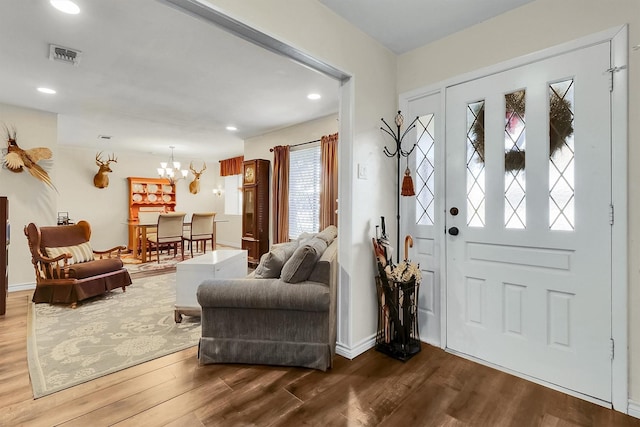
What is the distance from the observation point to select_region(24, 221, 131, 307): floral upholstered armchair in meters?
3.51

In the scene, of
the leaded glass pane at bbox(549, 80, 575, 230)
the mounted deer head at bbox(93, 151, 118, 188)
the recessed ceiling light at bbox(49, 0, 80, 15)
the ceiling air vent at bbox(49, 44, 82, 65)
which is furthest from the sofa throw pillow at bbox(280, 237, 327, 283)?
the mounted deer head at bbox(93, 151, 118, 188)

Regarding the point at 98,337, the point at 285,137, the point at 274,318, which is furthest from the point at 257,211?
the point at 274,318

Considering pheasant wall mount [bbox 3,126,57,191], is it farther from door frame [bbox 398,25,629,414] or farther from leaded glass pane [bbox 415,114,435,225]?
door frame [bbox 398,25,629,414]

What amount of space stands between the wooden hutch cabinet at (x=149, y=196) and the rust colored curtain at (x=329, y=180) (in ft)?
18.1

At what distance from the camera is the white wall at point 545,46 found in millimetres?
1676

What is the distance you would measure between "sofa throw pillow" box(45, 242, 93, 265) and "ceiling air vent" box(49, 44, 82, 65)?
7.37ft

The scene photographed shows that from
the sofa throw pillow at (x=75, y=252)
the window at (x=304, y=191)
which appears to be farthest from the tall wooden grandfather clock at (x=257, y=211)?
the sofa throw pillow at (x=75, y=252)

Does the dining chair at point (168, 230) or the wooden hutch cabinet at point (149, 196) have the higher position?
the wooden hutch cabinet at point (149, 196)

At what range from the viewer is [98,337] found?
266 centimetres

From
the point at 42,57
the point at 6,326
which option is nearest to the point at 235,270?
the point at 6,326

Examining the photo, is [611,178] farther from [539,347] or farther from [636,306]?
[539,347]

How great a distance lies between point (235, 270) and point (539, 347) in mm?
2861

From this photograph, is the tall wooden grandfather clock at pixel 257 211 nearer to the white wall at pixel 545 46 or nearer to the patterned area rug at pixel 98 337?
the patterned area rug at pixel 98 337

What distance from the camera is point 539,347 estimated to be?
1.99 meters
